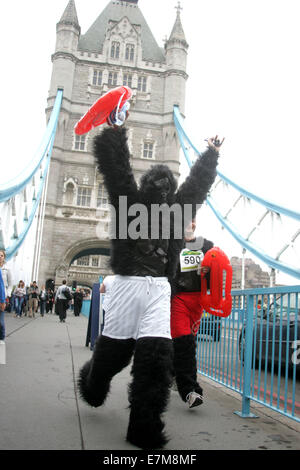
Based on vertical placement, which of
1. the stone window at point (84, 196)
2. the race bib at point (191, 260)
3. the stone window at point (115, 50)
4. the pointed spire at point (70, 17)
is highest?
the pointed spire at point (70, 17)

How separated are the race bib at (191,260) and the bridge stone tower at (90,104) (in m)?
23.1

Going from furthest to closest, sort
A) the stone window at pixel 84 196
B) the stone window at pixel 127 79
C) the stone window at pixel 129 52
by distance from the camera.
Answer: the stone window at pixel 129 52 < the stone window at pixel 127 79 < the stone window at pixel 84 196

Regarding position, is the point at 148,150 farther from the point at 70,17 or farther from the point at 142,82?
the point at 70,17

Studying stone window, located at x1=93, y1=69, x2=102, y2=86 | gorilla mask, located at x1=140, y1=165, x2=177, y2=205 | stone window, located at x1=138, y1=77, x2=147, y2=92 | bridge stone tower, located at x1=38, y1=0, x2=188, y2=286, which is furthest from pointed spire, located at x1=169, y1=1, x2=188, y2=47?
gorilla mask, located at x1=140, y1=165, x2=177, y2=205

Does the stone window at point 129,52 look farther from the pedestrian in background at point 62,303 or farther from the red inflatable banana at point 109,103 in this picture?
the red inflatable banana at point 109,103

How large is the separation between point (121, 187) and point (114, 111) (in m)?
0.48

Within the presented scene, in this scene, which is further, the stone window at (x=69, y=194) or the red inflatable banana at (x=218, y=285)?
the stone window at (x=69, y=194)

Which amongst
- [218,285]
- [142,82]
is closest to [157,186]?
[218,285]

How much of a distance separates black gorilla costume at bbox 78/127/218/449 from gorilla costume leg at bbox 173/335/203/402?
64cm

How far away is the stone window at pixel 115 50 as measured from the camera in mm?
31766

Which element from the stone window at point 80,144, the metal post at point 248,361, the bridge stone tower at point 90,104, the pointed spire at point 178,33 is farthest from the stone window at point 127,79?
the metal post at point 248,361

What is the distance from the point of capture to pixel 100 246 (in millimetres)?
27781

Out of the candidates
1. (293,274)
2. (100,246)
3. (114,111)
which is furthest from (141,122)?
(114,111)

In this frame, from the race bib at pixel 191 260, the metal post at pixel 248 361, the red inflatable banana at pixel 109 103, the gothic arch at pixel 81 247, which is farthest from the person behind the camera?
the gothic arch at pixel 81 247
